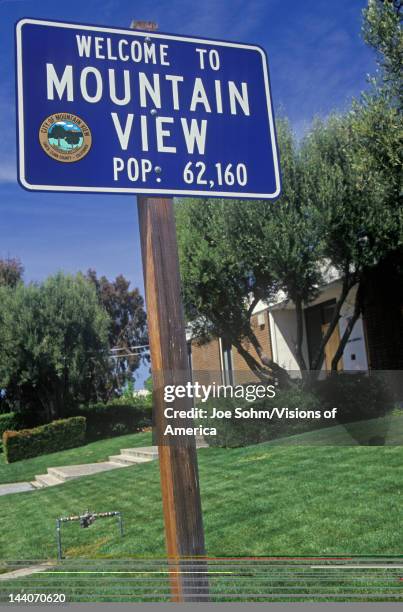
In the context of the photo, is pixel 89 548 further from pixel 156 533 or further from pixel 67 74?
pixel 67 74

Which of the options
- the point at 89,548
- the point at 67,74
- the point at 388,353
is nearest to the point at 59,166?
the point at 67,74

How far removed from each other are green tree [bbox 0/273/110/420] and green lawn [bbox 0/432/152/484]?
3.06m

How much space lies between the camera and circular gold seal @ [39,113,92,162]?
2.54 meters

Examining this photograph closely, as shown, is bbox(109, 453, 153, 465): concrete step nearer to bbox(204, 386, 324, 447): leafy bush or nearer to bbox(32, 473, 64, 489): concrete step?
bbox(32, 473, 64, 489): concrete step

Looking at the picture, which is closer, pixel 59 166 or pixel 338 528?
pixel 59 166

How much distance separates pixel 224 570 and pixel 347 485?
4.39 m

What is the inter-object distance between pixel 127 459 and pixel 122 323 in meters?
17.6

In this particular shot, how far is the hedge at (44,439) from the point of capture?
69.8 feet

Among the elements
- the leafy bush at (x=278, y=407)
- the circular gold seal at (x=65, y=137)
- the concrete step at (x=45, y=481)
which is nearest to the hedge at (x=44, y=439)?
the concrete step at (x=45, y=481)

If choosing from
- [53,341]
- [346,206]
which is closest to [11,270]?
[53,341]

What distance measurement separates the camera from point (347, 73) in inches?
282

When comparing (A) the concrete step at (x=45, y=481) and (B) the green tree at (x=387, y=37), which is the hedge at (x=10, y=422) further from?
(B) the green tree at (x=387, y=37)

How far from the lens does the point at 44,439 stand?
21656 millimetres

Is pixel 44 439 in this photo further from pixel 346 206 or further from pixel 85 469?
pixel 346 206
